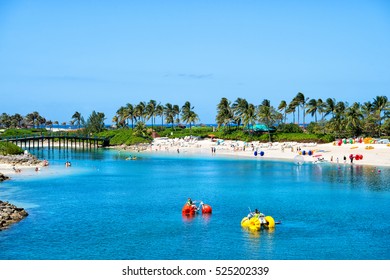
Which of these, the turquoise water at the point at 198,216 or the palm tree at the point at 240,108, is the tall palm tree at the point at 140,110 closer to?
the palm tree at the point at 240,108

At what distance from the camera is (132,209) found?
48531 mm

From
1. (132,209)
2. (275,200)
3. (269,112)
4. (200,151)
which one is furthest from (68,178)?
(269,112)

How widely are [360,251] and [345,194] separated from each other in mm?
23830

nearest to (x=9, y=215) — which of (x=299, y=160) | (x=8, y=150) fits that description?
(x=8, y=150)

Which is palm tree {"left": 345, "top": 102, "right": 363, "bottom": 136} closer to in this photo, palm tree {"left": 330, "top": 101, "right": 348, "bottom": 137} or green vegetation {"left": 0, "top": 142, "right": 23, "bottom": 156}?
palm tree {"left": 330, "top": 101, "right": 348, "bottom": 137}

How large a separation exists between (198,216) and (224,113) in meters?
102

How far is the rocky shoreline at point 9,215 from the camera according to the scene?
3987 cm

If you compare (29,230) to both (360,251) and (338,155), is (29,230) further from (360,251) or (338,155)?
(338,155)

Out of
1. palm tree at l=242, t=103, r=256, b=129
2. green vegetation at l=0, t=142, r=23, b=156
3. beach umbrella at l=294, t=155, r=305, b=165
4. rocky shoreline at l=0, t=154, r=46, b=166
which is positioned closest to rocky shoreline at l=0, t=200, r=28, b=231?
rocky shoreline at l=0, t=154, r=46, b=166

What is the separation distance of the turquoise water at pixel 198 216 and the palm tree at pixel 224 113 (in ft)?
207

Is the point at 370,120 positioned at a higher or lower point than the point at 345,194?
higher

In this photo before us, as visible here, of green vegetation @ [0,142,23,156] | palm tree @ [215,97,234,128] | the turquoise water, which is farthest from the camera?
palm tree @ [215,97,234,128]

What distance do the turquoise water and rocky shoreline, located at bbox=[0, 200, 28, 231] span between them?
1.03 meters

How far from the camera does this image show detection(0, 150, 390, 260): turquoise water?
34.0 metres
